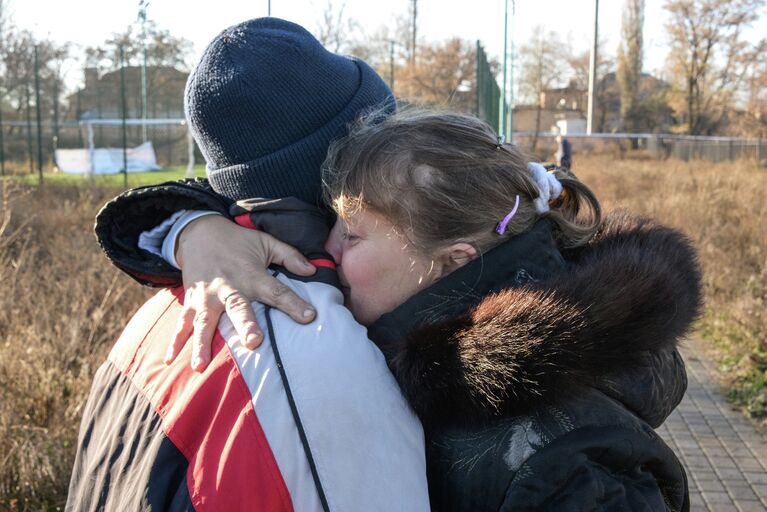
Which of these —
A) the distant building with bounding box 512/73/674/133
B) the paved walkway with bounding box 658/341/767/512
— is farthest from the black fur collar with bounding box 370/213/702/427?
the distant building with bounding box 512/73/674/133

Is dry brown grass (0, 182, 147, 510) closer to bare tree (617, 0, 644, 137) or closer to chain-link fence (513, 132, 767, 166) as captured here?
chain-link fence (513, 132, 767, 166)

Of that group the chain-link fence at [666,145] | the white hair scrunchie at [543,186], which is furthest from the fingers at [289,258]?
the chain-link fence at [666,145]

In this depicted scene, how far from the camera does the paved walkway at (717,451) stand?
4500 mm

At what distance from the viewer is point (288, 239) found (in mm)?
1621

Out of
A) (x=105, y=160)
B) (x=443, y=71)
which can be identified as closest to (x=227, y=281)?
(x=443, y=71)

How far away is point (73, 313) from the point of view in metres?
5.05

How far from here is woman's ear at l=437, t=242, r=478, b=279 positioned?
5.08 ft

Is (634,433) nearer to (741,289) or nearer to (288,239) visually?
(288,239)

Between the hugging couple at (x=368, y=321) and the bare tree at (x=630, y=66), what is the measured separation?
51291mm

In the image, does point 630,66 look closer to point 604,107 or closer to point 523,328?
point 604,107

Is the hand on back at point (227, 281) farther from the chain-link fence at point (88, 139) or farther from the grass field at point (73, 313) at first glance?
the chain-link fence at point (88, 139)

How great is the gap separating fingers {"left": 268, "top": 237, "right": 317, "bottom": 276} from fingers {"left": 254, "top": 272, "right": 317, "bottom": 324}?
6 cm

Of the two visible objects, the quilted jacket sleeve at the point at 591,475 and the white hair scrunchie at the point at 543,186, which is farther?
the white hair scrunchie at the point at 543,186

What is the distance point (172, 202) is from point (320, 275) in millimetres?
533
